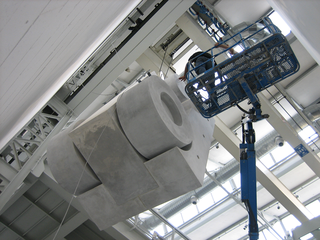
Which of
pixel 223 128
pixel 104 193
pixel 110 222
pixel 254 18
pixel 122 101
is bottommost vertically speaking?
pixel 110 222

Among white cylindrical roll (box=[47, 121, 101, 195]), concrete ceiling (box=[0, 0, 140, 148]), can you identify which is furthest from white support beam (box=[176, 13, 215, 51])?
concrete ceiling (box=[0, 0, 140, 148])

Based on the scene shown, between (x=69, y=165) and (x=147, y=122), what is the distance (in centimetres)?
205

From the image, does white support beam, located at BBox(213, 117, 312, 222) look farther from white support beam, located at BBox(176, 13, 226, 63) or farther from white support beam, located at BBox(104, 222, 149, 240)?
white support beam, located at BBox(104, 222, 149, 240)

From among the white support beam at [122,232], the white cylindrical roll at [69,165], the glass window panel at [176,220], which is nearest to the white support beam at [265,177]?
the white support beam at [122,232]

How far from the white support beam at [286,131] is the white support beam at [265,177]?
163 centimetres

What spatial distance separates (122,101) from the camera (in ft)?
19.2

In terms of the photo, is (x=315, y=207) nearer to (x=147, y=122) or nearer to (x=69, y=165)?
(x=147, y=122)

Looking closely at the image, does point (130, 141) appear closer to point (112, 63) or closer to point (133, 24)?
point (112, 63)

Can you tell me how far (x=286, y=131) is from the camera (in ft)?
36.6

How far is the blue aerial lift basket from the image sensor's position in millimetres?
5906

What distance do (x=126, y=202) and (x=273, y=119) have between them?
286 inches

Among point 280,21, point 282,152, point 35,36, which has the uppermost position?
point 280,21

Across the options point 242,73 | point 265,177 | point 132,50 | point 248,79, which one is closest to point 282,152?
point 265,177

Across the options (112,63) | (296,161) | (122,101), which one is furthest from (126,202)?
(296,161)
